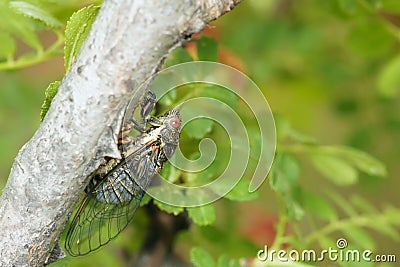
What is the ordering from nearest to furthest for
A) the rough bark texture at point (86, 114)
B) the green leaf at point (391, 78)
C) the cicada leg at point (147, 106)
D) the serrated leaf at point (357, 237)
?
the rough bark texture at point (86, 114), the cicada leg at point (147, 106), the serrated leaf at point (357, 237), the green leaf at point (391, 78)

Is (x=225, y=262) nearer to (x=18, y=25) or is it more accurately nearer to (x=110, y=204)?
(x=110, y=204)

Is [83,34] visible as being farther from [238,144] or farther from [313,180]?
[313,180]

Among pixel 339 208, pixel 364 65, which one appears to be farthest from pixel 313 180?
pixel 339 208

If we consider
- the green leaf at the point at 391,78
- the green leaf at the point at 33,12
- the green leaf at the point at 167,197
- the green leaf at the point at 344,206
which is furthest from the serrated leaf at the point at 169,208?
the green leaf at the point at 391,78

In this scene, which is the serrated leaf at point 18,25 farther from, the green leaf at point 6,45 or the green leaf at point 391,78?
the green leaf at point 391,78

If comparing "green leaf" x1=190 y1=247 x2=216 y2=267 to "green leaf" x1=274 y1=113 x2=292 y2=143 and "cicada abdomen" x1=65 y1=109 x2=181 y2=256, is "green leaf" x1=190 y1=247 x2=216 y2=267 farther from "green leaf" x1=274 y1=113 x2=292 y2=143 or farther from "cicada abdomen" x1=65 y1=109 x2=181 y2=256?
"green leaf" x1=274 y1=113 x2=292 y2=143

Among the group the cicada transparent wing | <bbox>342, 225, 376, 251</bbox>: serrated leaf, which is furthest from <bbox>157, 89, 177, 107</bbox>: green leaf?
<bbox>342, 225, 376, 251</bbox>: serrated leaf

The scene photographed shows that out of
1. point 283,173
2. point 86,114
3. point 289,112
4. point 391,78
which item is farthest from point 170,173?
point 289,112
